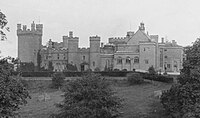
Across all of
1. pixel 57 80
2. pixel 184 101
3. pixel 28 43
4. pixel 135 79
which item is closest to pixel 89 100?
pixel 184 101

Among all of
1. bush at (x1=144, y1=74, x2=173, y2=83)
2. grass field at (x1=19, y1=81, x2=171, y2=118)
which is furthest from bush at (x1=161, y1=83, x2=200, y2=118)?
bush at (x1=144, y1=74, x2=173, y2=83)

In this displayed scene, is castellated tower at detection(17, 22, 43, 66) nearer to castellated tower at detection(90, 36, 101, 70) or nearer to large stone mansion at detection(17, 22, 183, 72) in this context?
large stone mansion at detection(17, 22, 183, 72)

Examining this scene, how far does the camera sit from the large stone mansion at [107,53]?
74562mm

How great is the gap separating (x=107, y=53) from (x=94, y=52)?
9.77 ft

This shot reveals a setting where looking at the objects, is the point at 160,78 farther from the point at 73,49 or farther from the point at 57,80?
the point at 73,49

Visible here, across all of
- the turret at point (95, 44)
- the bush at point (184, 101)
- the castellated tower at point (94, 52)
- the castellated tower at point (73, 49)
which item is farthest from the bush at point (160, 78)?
the bush at point (184, 101)

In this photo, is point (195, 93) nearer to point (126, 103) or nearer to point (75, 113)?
point (75, 113)

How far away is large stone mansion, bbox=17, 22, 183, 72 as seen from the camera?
7456 centimetres

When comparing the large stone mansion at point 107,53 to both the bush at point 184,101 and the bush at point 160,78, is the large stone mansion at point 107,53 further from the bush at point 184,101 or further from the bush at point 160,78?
the bush at point 184,101

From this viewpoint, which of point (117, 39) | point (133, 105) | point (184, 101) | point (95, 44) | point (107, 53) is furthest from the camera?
point (117, 39)

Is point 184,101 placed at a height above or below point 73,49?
below

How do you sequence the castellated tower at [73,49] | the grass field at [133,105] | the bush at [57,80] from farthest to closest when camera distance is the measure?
the castellated tower at [73,49]
the bush at [57,80]
the grass field at [133,105]

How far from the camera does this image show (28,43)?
8450 cm

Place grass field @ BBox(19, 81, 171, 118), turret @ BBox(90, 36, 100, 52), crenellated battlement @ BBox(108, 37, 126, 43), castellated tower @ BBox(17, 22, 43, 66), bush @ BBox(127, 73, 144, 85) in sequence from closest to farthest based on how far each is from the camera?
grass field @ BBox(19, 81, 171, 118) < bush @ BBox(127, 73, 144, 85) < turret @ BBox(90, 36, 100, 52) < castellated tower @ BBox(17, 22, 43, 66) < crenellated battlement @ BBox(108, 37, 126, 43)
